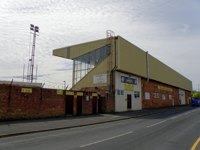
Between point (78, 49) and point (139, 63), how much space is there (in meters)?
10.4

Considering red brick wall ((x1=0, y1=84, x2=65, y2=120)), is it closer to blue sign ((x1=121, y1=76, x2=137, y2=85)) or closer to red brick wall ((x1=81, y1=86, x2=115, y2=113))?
red brick wall ((x1=81, y1=86, x2=115, y2=113))

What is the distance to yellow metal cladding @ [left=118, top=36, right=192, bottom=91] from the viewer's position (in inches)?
1382

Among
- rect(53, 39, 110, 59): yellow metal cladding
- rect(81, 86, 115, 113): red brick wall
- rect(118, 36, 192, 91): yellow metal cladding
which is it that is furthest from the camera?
rect(53, 39, 110, 59): yellow metal cladding

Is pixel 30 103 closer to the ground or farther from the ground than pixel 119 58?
closer to the ground

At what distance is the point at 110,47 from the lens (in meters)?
34.6

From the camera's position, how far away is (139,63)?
Result: 41094 millimetres

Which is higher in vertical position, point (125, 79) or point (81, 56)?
point (81, 56)

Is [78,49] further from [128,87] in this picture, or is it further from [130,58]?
[128,87]

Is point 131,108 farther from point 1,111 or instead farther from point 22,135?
point 22,135

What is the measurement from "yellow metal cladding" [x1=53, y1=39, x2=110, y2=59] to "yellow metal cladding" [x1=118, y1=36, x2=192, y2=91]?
2912 millimetres

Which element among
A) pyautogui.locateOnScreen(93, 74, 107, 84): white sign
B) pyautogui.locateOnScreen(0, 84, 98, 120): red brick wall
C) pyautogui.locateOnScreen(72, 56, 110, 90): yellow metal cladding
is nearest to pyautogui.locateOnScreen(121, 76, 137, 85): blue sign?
pyautogui.locateOnScreen(93, 74, 107, 84): white sign

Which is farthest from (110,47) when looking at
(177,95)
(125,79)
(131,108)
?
(177,95)

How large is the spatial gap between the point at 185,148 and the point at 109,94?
23.2 meters

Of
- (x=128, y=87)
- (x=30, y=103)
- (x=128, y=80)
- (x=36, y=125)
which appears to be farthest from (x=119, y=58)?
(x=36, y=125)
